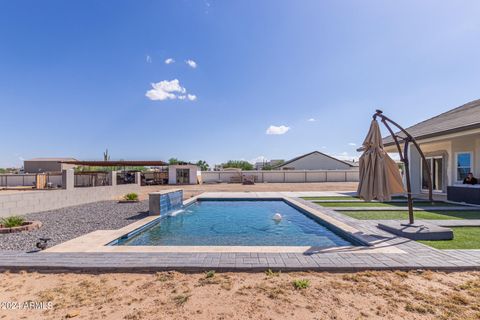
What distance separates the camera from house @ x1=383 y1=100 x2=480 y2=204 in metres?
9.03

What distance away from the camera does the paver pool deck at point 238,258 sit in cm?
335

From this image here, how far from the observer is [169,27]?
1220 cm

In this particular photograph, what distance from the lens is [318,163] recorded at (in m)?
40.0

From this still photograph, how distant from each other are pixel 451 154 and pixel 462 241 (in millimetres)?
9250

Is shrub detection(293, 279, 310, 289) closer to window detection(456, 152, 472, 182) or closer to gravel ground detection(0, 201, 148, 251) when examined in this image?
gravel ground detection(0, 201, 148, 251)

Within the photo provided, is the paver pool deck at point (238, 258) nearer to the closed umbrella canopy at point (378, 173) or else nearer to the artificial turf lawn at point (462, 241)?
the artificial turf lawn at point (462, 241)

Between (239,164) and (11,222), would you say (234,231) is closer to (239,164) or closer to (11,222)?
(11,222)

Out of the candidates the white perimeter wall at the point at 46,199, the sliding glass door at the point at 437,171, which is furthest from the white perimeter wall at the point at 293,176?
the white perimeter wall at the point at 46,199

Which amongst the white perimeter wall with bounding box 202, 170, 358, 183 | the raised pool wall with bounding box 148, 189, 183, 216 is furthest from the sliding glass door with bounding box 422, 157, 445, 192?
the white perimeter wall with bounding box 202, 170, 358, 183

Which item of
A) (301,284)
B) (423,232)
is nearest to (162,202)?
(301,284)

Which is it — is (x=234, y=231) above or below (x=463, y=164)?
below

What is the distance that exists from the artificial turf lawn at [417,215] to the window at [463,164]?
4344 millimetres

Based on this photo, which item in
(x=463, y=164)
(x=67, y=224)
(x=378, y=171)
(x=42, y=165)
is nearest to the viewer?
(x=378, y=171)

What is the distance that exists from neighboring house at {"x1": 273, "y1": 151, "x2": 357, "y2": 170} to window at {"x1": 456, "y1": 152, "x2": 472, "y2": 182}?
2896 centimetres
